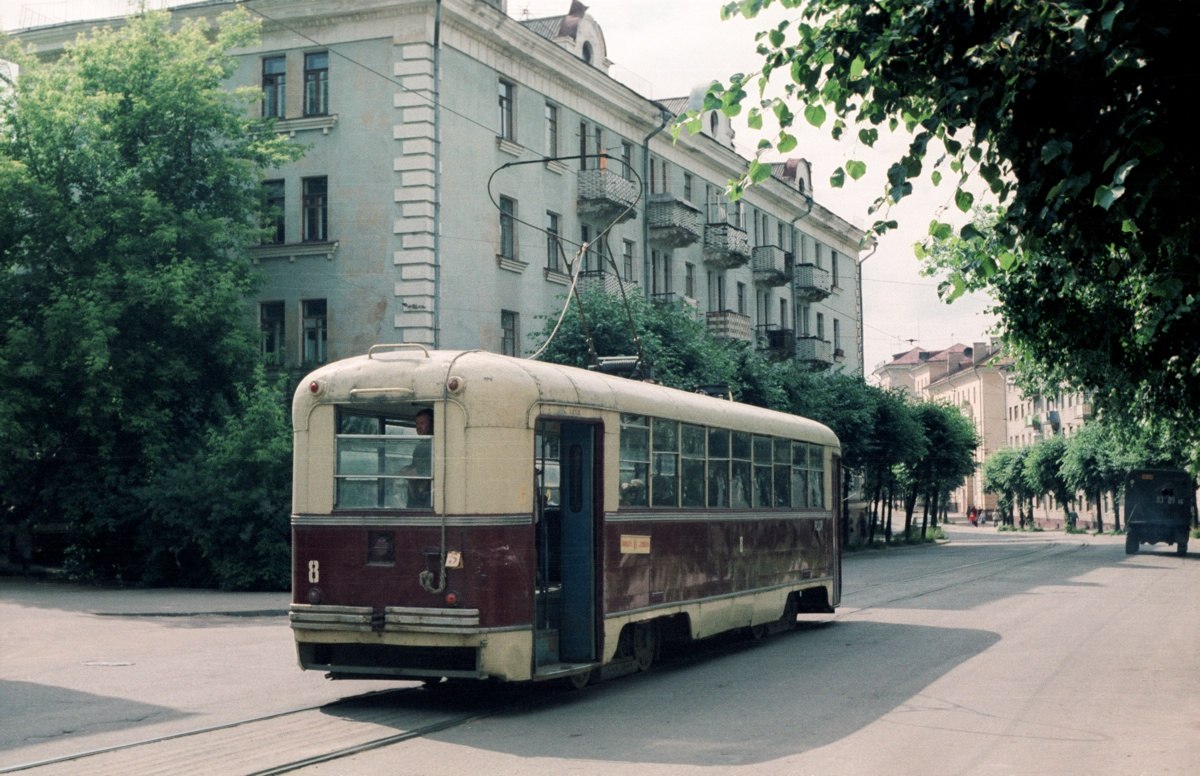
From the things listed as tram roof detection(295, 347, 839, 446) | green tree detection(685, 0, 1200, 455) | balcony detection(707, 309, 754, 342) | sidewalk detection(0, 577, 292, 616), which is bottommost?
sidewalk detection(0, 577, 292, 616)

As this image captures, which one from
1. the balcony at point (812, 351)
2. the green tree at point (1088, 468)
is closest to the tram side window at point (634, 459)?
the balcony at point (812, 351)

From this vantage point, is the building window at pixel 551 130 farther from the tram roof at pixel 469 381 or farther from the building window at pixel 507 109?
the tram roof at pixel 469 381

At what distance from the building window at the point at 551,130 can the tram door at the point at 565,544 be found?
2420cm

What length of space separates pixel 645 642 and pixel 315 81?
22.0 m

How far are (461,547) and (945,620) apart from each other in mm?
11120

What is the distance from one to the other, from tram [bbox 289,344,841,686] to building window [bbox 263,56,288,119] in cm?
2143

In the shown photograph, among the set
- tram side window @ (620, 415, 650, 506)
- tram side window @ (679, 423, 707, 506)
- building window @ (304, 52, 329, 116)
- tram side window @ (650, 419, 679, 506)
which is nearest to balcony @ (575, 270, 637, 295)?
building window @ (304, 52, 329, 116)

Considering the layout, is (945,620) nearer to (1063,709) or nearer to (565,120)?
(1063,709)

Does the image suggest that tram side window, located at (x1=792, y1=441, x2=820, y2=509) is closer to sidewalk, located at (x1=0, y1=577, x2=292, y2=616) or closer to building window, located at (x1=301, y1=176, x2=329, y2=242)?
sidewalk, located at (x1=0, y1=577, x2=292, y2=616)

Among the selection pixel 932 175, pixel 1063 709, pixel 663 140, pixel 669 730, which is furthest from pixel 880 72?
pixel 663 140

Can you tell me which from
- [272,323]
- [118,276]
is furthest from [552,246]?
[118,276]

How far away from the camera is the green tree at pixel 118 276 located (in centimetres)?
2608

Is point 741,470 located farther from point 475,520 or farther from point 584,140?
point 584,140

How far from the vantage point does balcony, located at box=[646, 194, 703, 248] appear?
40.8 m
